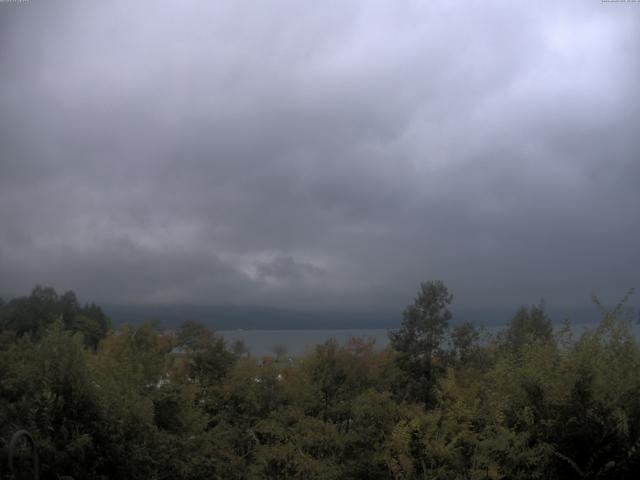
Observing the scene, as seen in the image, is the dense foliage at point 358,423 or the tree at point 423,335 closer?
the dense foliage at point 358,423

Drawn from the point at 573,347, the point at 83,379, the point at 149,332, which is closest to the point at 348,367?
the point at 149,332

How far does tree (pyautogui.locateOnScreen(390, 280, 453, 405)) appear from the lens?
101 ft

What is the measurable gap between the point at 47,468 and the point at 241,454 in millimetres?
10632

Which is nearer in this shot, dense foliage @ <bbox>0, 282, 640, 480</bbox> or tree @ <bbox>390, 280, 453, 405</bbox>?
dense foliage @ <bbox>0, 282, 640, 480</bbox>

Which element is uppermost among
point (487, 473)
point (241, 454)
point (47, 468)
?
point (47, 468)

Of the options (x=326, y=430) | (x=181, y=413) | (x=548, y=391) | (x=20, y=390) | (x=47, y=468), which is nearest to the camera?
(x=47, y=468)

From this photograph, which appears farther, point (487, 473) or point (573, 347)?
point (573, 347)

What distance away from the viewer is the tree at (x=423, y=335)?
3077cm

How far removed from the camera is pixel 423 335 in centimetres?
3194

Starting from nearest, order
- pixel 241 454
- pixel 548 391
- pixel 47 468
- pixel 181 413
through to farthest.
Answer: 1. pixel 47 468
2. pixel 548 391
3. pixel 181 413
4. pixel 241 454

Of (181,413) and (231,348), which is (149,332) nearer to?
(181,413)

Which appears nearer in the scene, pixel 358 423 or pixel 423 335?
pixel 358 423

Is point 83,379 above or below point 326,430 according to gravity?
above

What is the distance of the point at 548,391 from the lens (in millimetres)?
10172
